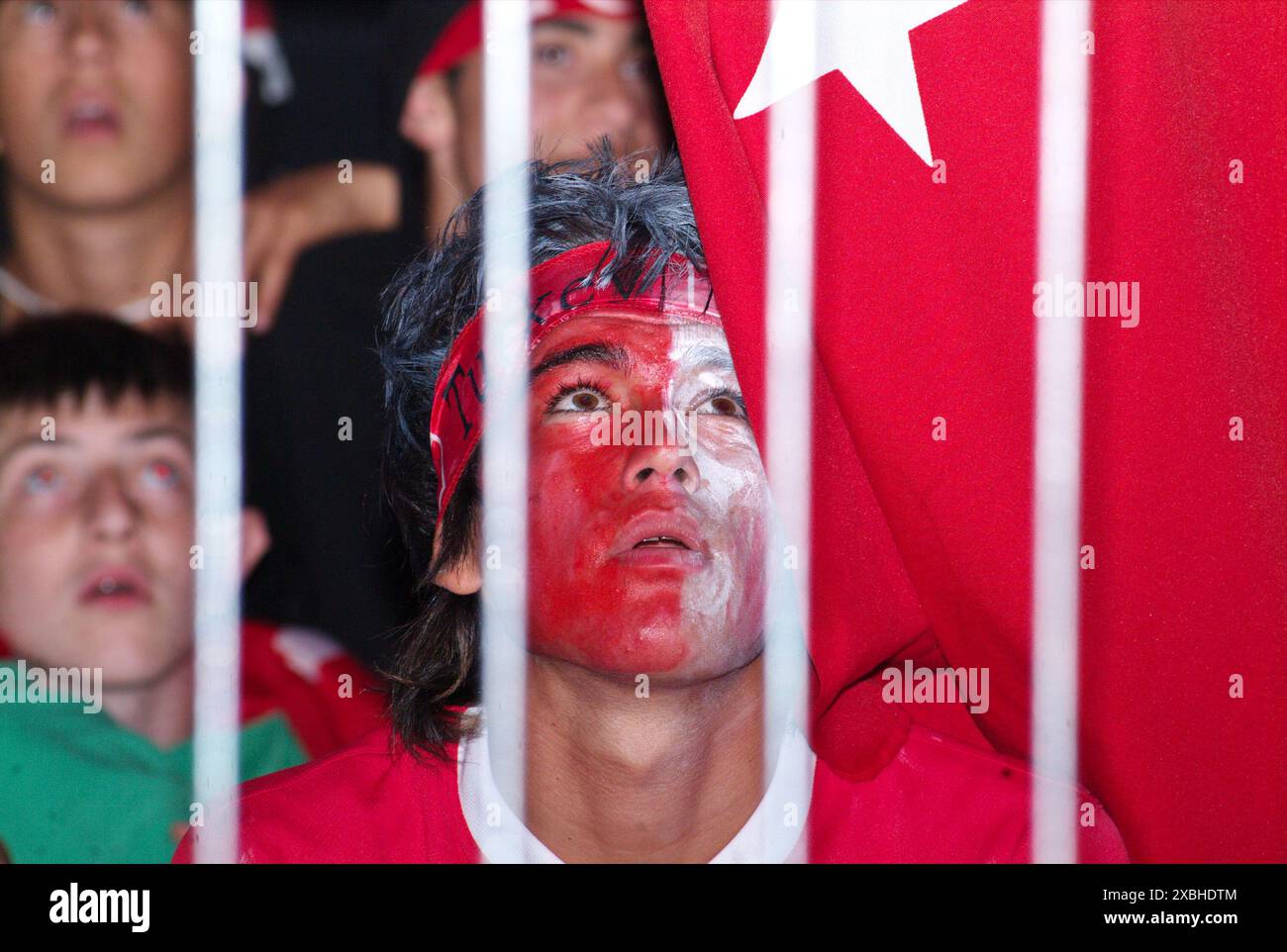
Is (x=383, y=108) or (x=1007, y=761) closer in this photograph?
(x=1007, y=761)

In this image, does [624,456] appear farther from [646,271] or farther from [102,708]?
[102,708]

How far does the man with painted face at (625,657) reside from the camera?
1.46 metres

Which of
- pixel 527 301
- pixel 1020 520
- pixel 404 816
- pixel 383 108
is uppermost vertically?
pixel 383 108

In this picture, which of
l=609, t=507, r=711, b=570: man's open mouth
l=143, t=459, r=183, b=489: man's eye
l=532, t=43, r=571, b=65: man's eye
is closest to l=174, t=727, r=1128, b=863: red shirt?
l=609, t=507, r=711, b=570: man's open mouth

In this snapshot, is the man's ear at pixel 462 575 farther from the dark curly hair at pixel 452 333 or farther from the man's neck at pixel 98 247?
the man's neck at pixel 98 247

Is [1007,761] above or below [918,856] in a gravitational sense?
above

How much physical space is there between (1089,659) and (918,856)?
0.32 meters

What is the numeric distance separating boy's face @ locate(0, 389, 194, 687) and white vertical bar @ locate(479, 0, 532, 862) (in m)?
0.59

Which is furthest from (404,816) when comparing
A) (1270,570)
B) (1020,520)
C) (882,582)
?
(1270,570)

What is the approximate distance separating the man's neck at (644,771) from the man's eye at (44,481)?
0.81 metres

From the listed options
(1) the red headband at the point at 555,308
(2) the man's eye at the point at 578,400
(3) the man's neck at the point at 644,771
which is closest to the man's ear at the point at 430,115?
(1) the red headband at the point at 555,308
